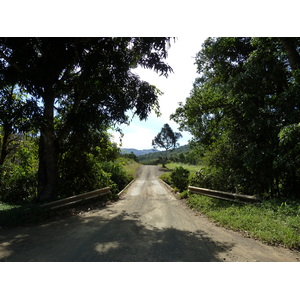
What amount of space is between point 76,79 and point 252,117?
8480 millimetres

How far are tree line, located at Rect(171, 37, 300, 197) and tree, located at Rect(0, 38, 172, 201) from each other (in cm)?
345

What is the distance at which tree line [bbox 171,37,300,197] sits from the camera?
7.20 meters

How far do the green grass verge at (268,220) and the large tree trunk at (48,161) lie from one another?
6774mm

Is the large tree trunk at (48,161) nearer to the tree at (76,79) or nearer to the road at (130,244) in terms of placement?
the tree at (76,79)

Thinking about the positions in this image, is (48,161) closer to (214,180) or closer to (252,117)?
(214,180)

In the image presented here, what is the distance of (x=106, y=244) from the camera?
13.5 ft

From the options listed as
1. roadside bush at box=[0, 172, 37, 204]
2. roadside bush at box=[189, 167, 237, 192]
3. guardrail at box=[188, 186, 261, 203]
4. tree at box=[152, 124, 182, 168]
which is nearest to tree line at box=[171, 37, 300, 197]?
roadside bush at box=[189, 167, 237, 192]

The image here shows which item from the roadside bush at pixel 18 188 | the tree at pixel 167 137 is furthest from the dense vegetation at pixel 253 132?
the tree at pixel 167 137

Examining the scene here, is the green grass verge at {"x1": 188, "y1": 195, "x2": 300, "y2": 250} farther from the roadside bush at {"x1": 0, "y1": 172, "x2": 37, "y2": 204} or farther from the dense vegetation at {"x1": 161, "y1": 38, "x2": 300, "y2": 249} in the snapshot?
the roadside bush at {"x1": 0, "y1": 172, "x2": 37, "y2": 204}

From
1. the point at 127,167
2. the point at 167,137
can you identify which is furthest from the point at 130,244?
the point at 167,137

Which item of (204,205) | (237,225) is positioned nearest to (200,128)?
(204,205)

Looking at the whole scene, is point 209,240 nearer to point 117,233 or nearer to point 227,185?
point 117,233

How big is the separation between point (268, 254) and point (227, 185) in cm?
A: 648

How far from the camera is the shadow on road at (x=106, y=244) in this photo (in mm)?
3512
